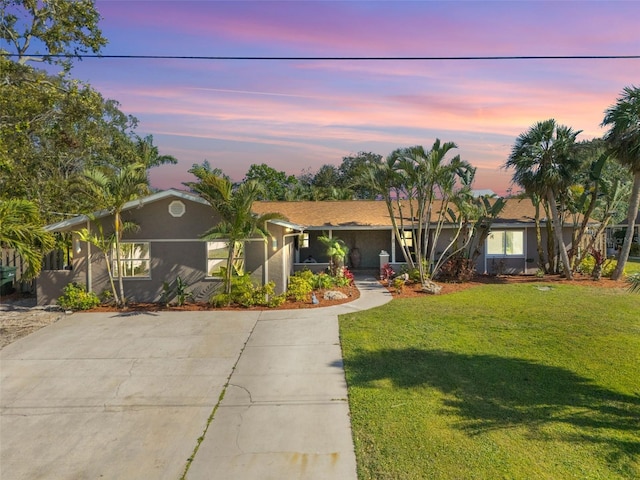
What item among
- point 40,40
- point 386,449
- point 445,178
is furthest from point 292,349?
point 40,40

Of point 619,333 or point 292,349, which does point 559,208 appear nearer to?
point 619,333

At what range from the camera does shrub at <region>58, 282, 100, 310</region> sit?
12805mm

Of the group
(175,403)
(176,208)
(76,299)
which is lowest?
(175,403)

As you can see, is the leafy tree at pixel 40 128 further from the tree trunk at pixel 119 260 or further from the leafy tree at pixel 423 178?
the leafy tree at pixel 423 178

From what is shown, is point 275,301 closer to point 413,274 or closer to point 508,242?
point 413,274

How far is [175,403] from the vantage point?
649 cm

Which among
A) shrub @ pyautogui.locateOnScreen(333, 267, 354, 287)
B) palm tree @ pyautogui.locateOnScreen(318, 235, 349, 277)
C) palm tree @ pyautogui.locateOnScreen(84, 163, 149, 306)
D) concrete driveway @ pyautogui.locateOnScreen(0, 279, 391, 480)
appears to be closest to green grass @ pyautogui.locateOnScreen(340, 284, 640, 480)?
concrete driveway @ pyautogui.locateOnScreen(0, 279, 391, 480)

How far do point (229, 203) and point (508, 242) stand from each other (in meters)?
13.6

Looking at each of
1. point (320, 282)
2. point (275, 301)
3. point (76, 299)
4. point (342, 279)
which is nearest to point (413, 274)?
point (342, 279)

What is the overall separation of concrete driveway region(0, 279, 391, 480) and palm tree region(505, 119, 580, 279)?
1115 cm

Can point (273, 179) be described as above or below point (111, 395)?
above

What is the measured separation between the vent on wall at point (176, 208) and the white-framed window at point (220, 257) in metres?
1.29

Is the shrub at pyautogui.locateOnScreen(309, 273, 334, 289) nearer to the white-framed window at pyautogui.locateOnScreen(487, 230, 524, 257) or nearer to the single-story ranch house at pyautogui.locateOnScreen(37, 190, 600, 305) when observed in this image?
the single-story ranch house at pyautogui.locateOnScreen(37, 190, 600, 305)

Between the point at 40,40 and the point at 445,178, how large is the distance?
48.0 feet
